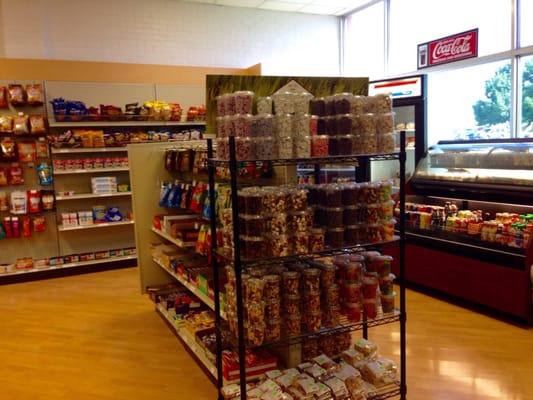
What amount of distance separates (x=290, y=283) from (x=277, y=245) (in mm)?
252

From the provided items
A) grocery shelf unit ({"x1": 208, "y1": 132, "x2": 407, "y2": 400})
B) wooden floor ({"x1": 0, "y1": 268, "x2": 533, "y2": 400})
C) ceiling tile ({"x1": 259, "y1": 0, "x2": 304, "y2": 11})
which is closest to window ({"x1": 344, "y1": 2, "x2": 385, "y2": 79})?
ceiling tile ({"x1": 259, "y1": 0, "x2": 304, "y2": 11})

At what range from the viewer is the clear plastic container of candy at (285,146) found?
2.45m

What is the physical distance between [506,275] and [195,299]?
2683 mm

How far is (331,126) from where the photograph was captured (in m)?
2.62

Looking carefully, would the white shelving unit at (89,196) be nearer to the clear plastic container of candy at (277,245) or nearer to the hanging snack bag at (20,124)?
the hanging snack bag at (20,124)

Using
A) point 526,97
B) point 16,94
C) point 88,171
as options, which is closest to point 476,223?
point 526,97

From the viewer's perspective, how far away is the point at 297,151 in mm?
2488

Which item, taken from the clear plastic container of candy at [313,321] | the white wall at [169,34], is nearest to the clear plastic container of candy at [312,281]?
the clear plastic container of candy at [313,321]

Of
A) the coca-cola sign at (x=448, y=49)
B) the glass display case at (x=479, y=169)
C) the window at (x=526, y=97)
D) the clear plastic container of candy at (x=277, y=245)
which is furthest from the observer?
the coca-cola sign at (x=448, y=49)

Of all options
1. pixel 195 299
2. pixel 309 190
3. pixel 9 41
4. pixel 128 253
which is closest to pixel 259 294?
pixel 309 190

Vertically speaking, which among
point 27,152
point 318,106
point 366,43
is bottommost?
point 27,152

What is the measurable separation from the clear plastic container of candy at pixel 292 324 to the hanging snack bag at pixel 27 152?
490 centimetres

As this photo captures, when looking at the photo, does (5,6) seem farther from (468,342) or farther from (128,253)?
(468,342)

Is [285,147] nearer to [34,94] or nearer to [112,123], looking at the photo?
[112,123]
